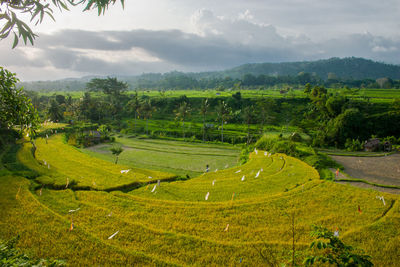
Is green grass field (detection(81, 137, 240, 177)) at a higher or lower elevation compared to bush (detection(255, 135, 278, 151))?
lower

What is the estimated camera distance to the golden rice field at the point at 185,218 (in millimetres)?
9750

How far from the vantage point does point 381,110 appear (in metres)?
51.7

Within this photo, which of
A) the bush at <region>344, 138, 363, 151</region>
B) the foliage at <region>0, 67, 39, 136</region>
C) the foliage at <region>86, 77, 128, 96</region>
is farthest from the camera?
the foliage at <region>86, 77, 128, 96</region>

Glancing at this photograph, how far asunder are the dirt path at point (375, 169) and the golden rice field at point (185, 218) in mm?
5942

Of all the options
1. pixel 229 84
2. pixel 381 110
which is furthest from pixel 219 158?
pixel 229 84

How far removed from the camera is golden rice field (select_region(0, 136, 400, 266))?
9.75 m

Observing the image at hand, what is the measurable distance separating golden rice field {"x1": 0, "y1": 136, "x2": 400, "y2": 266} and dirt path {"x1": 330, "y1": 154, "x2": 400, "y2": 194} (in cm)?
594

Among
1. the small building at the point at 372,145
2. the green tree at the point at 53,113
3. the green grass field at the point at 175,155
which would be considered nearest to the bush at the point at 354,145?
the small building at the point at 372,145

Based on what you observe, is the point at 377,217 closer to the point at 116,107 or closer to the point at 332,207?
the point at 332,207

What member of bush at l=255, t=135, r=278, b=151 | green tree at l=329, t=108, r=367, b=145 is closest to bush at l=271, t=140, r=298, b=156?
bush at l=255, t=135, r=278, b=151

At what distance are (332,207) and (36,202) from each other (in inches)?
698

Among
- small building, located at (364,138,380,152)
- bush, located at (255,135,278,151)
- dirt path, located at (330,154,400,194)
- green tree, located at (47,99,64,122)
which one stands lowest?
dirt path, located at (330,154,400,194)

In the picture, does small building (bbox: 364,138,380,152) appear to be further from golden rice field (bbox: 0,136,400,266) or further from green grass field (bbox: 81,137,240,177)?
golden rice field (bbox: 0,136,400,266)

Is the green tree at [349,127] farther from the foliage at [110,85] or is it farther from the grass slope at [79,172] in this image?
the foliage at [110,85]
